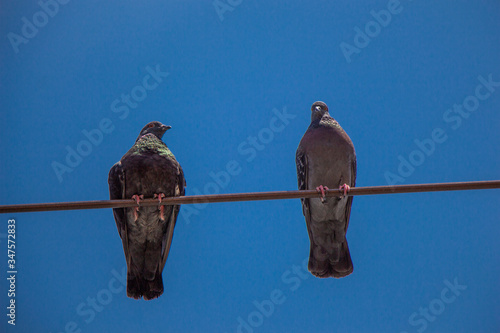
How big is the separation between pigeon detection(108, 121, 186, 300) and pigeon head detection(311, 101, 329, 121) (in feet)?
7.87

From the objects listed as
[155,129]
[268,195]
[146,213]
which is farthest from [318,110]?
[268,195]

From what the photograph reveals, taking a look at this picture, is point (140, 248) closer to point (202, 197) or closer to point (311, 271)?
point (311, 271)

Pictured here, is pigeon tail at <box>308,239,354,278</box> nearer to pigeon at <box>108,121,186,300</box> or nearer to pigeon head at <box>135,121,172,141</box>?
pigeon at <box>108,121,186,300</box>

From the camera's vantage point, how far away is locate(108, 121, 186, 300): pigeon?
7.59 meters

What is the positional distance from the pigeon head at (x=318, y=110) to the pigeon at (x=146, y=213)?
7.87 feet

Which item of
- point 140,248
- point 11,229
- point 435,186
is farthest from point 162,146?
point 435,186

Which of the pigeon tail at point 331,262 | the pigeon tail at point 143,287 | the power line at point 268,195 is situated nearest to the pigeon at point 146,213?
the pigeon tail at point 143,287

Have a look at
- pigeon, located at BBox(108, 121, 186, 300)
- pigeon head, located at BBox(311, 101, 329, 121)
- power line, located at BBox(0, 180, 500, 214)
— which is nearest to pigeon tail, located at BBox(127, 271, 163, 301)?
pigeon, located at BBox(108, 121, 186, 300)

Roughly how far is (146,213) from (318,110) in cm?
322

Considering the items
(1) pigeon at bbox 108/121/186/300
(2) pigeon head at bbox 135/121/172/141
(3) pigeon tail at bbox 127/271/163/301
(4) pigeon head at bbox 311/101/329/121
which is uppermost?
(4) pigeon head at bbox 311/101/329/121

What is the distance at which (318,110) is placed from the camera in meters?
8.94

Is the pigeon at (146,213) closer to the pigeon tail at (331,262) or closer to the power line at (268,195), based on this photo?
the pigeon tail at (331,262)

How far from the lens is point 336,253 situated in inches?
320

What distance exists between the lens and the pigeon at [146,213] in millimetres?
7586
